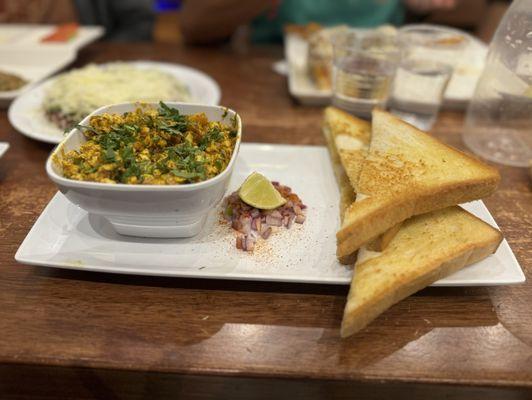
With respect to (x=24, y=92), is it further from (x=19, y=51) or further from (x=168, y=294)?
(x=168, y=294)

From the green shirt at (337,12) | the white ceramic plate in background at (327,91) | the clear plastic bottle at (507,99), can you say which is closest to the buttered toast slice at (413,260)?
the clear plastic bottle at (507,99)

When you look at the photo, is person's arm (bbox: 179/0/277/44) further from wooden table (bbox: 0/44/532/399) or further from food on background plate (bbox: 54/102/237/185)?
wooden table (bbox: 0/44/532/399)

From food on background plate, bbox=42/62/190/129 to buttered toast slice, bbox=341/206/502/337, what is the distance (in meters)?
1.17

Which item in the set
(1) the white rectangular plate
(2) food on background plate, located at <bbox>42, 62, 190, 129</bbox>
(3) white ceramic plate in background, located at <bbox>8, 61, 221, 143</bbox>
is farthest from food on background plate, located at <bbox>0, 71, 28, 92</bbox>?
(1) the white rectangular plate

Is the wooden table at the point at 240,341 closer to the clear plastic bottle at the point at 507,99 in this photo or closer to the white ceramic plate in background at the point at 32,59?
the clear plastic bottle at the point at 507,99

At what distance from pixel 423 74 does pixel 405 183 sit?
37.4 inches

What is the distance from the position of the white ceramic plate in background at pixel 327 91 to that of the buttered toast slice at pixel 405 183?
67 cm

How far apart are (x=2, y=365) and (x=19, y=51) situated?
1988mm

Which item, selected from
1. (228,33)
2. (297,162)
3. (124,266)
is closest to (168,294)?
(124,266)

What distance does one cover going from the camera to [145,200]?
103cm

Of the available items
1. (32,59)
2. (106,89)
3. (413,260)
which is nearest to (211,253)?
(413,260)

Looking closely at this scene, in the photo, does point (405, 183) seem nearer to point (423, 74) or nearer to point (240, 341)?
Result: point (240, 341)

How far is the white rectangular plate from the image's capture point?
105cm

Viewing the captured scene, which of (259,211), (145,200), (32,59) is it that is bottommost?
(32,59)
